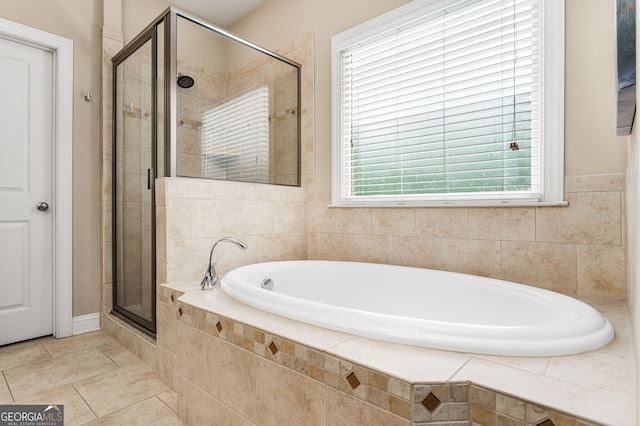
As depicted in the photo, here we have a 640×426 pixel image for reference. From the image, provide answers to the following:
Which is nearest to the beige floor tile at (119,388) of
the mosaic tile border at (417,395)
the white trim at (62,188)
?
the white trim at (62,188)

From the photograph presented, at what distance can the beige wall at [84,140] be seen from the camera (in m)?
2.50

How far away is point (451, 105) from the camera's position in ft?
6.47

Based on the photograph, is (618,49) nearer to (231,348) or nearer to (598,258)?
(598,258)

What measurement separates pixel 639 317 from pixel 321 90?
7.67 ft

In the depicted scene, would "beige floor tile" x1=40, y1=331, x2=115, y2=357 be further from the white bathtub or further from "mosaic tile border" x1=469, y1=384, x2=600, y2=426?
"mosaic tile border" x1=469, y1=384, x2=600, y2=426

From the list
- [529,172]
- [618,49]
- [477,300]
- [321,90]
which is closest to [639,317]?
[618,49]

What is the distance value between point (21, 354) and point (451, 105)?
2.98 metres

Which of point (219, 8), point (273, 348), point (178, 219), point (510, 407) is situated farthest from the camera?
point (219, 8)

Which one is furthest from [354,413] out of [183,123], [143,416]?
[183,123]

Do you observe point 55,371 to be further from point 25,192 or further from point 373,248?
point 373,248

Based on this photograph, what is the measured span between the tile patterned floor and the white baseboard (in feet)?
0.56

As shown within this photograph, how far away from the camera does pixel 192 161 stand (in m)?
2.04

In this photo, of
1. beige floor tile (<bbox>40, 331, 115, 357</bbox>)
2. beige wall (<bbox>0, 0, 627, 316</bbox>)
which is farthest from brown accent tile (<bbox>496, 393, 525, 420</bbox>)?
beige floor tile (<bbox>40, 331, 115, 357</bbox>)

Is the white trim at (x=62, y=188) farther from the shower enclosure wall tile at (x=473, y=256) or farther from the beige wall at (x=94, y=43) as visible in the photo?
the shower enclosure wall tile at (x=473, y=256)
